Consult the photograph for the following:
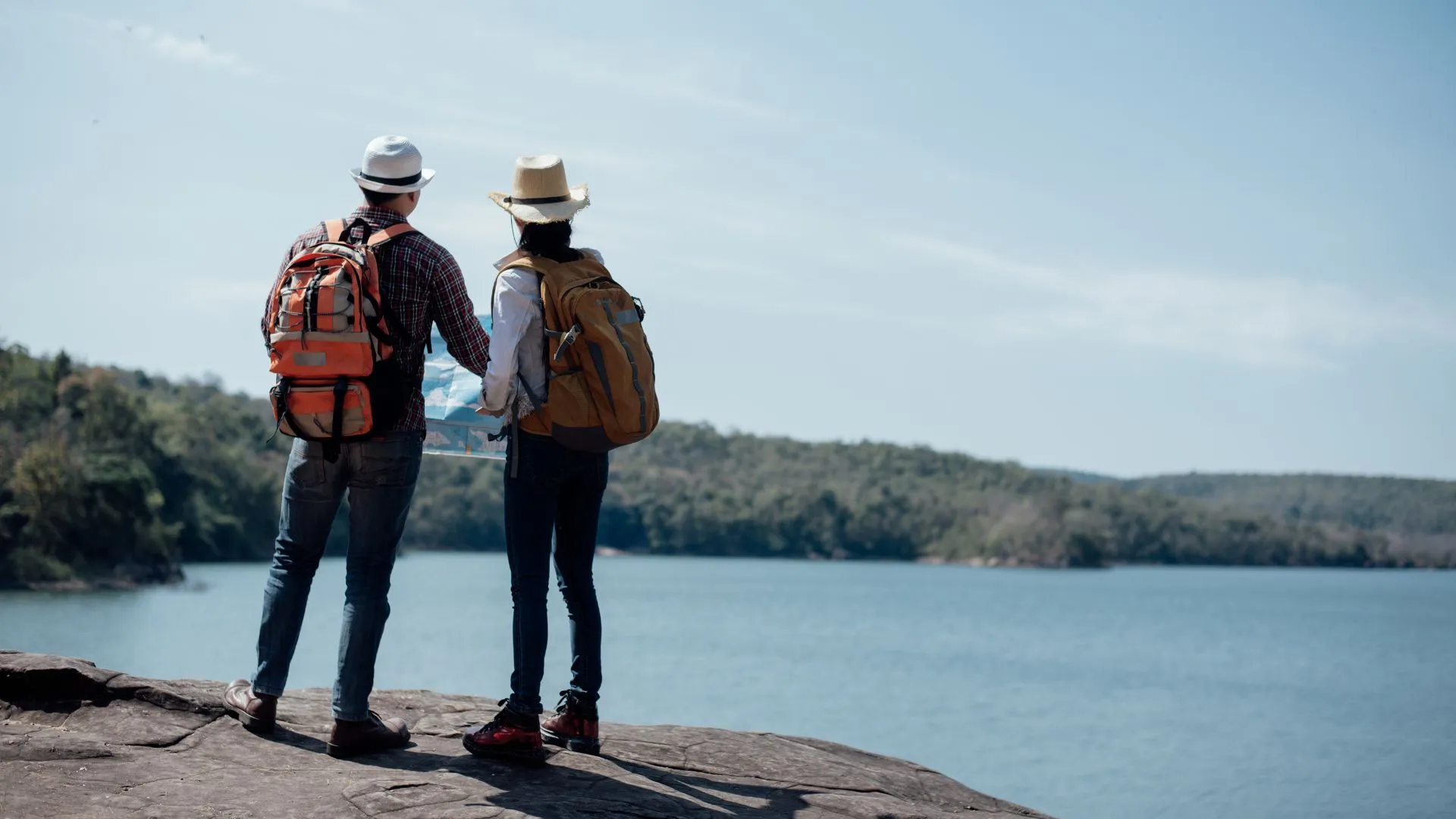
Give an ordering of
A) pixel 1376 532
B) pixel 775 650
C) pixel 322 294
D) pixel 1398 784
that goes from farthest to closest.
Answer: pixel 1376 532 < pixel 775 650 < pixel 1398 784 < pixel 322 294

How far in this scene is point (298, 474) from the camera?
485 cm

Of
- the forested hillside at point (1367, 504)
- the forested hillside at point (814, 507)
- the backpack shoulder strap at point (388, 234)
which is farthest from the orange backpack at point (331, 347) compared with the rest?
the forested hillside at point (1367, 504)

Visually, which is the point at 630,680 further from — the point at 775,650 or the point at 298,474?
the point at 298,474

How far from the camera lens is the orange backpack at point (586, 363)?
475cm

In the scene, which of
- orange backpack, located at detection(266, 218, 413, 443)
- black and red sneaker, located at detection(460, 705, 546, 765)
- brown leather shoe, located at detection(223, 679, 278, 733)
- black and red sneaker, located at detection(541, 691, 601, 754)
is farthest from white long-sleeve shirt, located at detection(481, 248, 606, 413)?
brown leather shoe, located at detection(223, 679, 278, 733)

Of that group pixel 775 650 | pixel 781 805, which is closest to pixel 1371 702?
pixel 775 650

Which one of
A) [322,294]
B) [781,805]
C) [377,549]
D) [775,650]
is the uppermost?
[322,294]

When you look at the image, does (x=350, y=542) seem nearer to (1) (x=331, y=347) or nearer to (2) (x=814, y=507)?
(1) (x=331, y=347)

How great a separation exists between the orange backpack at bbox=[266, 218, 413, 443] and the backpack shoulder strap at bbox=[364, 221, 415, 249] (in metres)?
0.06

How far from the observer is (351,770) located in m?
4.62

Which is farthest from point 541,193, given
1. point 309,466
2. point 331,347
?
point 309,466

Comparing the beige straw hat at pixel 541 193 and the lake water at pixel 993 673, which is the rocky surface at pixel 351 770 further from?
the lake water at pixel 993 673

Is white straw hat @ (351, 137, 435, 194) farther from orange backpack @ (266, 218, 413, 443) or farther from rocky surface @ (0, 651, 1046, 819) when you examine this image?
rocky surface @ (0, 651, 1046, 819)

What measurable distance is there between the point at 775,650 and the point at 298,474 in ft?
136
